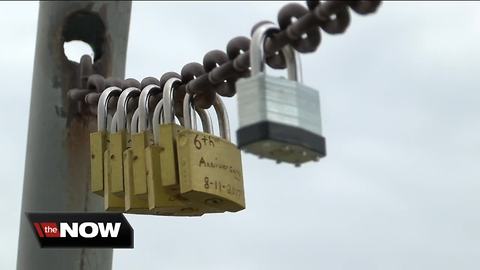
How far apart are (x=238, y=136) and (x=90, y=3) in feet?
4.21

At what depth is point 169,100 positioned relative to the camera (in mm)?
3783

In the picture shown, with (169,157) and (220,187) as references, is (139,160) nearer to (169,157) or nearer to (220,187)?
(169,157)

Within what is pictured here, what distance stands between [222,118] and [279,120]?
1.20 meters

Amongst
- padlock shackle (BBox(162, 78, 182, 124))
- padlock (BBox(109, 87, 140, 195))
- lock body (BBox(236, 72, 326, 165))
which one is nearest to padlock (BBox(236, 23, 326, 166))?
lock body (BBox(236, 72, 326, 165))

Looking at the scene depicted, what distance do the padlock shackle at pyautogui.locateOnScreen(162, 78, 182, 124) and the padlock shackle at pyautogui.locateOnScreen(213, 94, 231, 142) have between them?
0.58 feet

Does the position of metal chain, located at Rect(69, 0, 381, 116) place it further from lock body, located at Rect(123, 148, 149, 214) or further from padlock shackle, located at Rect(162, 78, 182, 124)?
lock body, located at Rect(123, 148, 149, 214)

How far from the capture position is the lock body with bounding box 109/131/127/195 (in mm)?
3744

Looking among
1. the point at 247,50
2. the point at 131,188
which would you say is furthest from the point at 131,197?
the point at 247,50

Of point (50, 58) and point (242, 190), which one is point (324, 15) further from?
point (50, 58)

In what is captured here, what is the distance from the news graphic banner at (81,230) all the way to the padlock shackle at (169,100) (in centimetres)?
49

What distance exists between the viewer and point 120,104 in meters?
3.92

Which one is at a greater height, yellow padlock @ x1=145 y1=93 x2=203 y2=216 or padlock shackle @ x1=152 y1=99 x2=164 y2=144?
padlock shackle @ x1=152 y1=99 x2=164 y2=144

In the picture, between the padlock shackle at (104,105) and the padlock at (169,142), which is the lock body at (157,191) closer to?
the padlock at (169,142)

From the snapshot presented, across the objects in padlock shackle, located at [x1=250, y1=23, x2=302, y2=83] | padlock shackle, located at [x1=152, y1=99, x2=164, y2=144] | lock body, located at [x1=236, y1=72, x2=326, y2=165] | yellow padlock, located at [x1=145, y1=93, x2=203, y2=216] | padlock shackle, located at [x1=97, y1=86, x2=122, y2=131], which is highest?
padlock shackle, located at [x1=97, y1=86, x2=122, y2=131]
